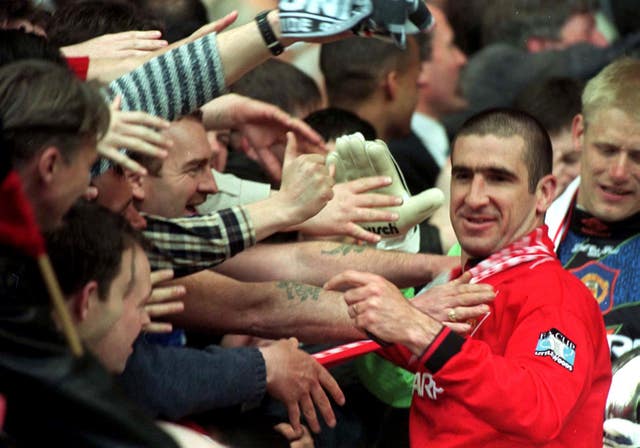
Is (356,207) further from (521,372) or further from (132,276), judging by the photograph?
(132,276)

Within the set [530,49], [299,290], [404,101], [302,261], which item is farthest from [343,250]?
[530,49]

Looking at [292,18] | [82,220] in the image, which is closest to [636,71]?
[292,18]

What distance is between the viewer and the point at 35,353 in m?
2.16

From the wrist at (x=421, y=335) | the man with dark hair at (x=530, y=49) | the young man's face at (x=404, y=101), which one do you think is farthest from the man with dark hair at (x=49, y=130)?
the man with dark hair at (x=530, y=49)

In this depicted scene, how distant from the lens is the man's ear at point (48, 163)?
2.43m

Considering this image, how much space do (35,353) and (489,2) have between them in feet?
17.4

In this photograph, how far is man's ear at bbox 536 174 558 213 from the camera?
10.8ft

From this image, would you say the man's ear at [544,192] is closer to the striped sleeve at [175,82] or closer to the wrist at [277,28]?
the wrist at [277,28]

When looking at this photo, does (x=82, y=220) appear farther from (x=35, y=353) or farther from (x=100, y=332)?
(x=35, y=353)

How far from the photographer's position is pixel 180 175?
363cm

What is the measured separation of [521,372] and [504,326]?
267 mm

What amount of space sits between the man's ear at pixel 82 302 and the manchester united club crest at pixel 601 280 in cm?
178

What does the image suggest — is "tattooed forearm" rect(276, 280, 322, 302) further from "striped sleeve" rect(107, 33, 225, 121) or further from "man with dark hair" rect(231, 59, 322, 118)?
"man with dark hair" rect(231, 59, 322, 118)

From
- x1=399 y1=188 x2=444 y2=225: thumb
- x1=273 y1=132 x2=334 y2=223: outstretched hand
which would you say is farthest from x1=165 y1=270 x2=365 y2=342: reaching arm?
x1=273 y1=132 x2=334 y2=223: outstretched hand
